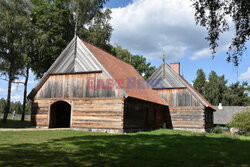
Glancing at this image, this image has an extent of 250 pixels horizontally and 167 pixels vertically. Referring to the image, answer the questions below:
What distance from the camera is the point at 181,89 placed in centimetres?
2595

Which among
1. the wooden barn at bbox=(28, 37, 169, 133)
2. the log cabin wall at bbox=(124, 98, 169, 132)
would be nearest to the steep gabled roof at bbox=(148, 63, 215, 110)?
the log cabin wall at bbox=(124, 98, 169, 132)

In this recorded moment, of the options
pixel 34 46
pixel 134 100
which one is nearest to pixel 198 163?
pixel 134 100

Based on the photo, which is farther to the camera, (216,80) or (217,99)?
(216,80)

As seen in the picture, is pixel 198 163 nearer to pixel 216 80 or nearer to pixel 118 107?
pixel 118 107

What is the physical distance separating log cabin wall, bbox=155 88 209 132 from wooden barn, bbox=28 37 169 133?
6.49 metres

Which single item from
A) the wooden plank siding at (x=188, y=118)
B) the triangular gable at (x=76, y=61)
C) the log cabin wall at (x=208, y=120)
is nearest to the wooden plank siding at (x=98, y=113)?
the triangular gable at (x=76, y=61)

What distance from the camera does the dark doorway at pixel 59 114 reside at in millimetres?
19766

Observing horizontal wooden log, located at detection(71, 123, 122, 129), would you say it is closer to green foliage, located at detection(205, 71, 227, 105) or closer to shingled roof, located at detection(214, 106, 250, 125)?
shingled roof, located at detection(214, 106, 250, 125)

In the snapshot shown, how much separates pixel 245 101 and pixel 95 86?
191 feet

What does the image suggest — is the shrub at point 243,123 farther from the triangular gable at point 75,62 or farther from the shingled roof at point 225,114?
the shingled roof at point 225,114

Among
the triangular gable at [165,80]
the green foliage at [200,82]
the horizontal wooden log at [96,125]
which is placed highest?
the green foliage at [200,82]

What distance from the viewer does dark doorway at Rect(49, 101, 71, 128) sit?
778 inches

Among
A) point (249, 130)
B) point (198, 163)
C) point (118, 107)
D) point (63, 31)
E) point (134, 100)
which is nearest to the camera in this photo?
point (198, 163)

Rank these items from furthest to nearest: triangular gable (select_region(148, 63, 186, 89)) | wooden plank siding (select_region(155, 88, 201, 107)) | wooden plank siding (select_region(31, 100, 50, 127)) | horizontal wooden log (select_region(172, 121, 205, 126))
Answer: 1. triangular gable (select_region(148, 63, 186, 89))
2. wooden plank siding (select_region(155, 88, 201, 107))
3. horizontal wooden log (select_region(172, 121, 205, 126))
4. wooden plank siding (select_region(31, 100, 50, 127))
